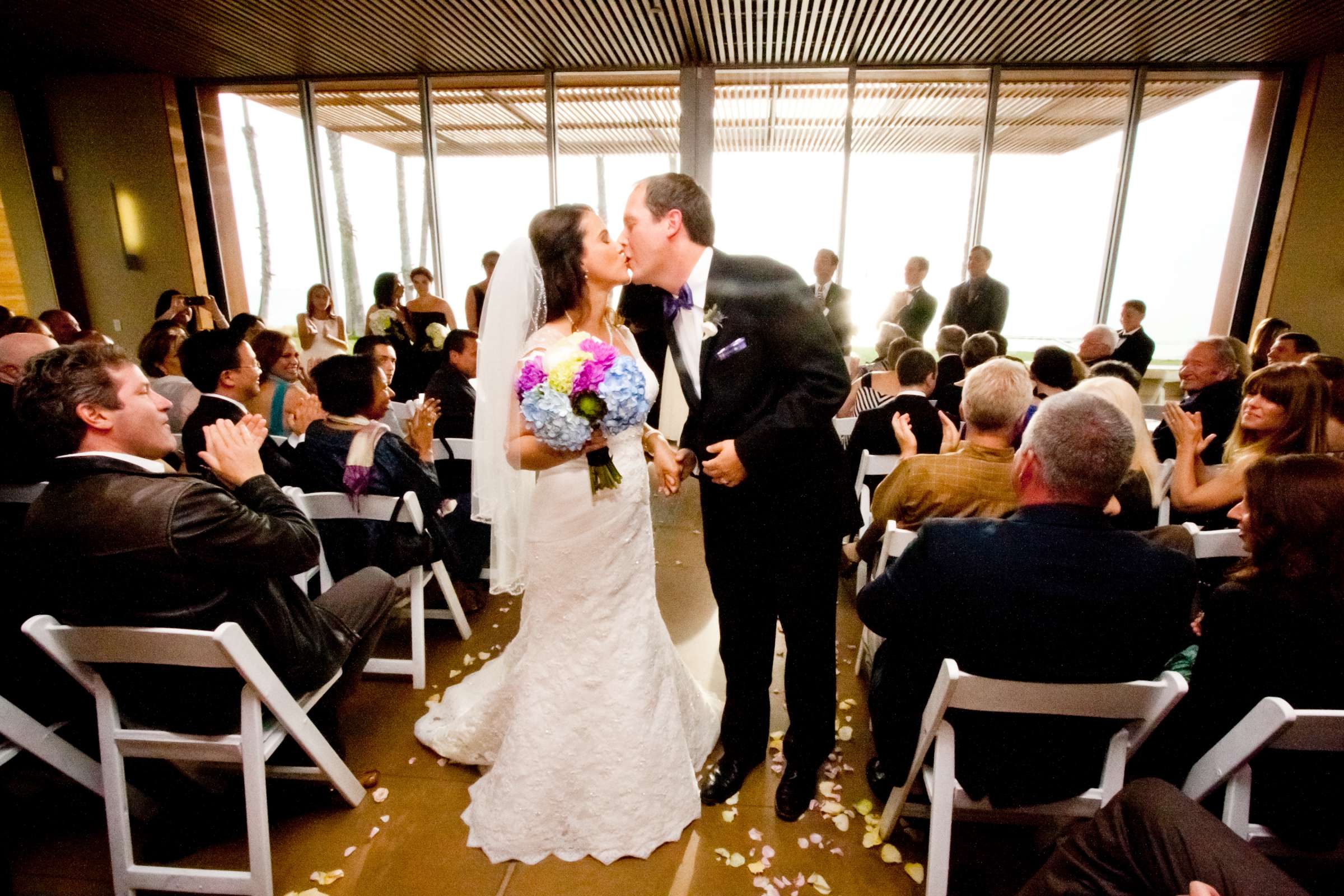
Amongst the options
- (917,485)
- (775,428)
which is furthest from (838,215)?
(775,428)

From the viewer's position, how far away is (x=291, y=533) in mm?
1701

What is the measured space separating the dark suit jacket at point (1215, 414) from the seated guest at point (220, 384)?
4.14 m

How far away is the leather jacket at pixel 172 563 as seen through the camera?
4.95ft

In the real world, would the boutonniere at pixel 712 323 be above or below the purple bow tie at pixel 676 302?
below

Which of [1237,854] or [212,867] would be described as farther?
[212,867]

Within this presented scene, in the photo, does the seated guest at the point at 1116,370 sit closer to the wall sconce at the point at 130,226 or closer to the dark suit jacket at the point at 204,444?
the dark suit jacket at the point at 204,444

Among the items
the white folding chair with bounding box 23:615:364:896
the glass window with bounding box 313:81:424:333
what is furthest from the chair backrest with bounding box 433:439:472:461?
the glass window with bounding box 313:81:424:333

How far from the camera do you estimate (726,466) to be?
1.84m

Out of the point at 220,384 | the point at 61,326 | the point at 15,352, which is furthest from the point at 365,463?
the point at 61,326

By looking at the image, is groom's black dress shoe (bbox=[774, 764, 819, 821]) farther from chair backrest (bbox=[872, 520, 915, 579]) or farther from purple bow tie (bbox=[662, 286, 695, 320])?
purple bow tie (bbox=[662, 286, 695, 320])

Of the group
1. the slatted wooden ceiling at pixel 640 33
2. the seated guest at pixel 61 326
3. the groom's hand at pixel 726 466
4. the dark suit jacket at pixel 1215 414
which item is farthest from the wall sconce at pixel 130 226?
the dark suit jacket at pixel 1215 414

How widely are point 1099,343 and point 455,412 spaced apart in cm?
465

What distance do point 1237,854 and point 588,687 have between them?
1.51 metres

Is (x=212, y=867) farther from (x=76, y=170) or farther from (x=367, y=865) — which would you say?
(x=76, y=170)
